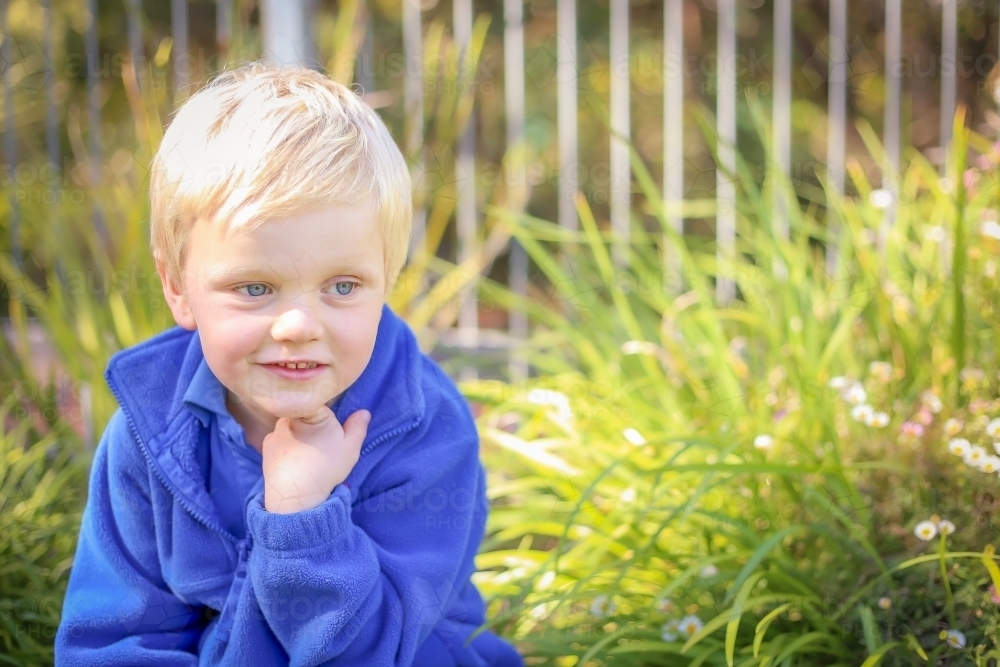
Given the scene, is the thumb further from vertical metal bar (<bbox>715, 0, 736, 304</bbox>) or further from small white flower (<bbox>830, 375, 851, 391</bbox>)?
vertical metal bar (<bbox>715, 0, 736, 304</bbox>)

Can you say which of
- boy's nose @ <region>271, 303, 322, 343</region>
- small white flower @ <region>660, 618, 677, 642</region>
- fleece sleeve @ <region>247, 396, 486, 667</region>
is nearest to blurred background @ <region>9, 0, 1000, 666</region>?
small white flower @ <region>660, 618, 677, 642</region>

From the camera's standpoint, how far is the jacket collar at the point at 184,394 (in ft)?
4.94

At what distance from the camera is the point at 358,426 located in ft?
4.96

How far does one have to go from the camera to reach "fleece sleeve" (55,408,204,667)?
1.49m

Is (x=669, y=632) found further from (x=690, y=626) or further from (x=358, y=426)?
(x=358, y=426)

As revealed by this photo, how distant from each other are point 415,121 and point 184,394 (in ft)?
6.08

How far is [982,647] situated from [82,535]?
4.72 ft

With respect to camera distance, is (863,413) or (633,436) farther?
(633,436)

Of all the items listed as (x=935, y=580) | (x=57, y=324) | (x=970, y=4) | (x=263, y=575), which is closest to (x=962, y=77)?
(x=970, y=4)

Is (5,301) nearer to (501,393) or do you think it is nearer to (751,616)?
(501,393)

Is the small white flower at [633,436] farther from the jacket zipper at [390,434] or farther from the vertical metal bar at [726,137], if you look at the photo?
the jacket zipper at [390,434]

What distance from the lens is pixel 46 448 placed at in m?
2.43

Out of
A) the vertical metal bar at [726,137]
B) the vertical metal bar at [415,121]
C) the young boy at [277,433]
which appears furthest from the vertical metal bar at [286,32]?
the young boy at [277,433]

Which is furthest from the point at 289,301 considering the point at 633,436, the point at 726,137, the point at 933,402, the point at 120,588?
the point at 726,137
